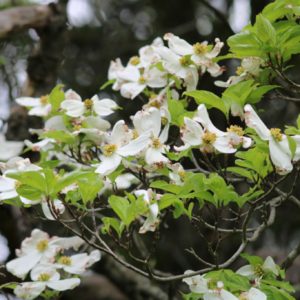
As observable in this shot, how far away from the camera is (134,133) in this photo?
3.34 ft

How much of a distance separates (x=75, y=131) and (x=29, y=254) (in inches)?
10.3

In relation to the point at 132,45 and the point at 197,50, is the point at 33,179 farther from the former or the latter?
the point at 132,45

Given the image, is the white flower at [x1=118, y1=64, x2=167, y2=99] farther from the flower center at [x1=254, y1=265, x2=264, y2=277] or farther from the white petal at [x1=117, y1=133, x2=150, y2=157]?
the flower center at [x1=254, y1=265, x2=264, y2=277]

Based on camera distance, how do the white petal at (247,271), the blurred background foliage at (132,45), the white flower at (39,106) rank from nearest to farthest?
the white petal at (247,271) → the white flower at (39,106) → the blurred background foliage at (132,45)

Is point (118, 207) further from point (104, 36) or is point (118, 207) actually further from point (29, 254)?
point (104, 36)

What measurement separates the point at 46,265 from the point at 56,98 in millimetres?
340

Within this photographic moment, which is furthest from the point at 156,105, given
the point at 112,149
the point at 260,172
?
the point at 260,172

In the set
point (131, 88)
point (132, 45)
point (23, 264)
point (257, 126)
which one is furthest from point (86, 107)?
point (132, 45)

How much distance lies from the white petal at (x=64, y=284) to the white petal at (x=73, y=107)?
312 mm

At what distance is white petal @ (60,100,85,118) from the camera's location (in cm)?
119

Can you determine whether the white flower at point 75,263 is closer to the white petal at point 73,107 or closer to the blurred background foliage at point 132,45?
the white petal at point 73,107

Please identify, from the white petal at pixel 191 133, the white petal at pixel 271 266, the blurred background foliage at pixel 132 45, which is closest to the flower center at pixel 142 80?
the white petal at pixel 191 133

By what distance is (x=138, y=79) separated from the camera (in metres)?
1.28

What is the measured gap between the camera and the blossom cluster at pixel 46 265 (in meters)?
1.12
